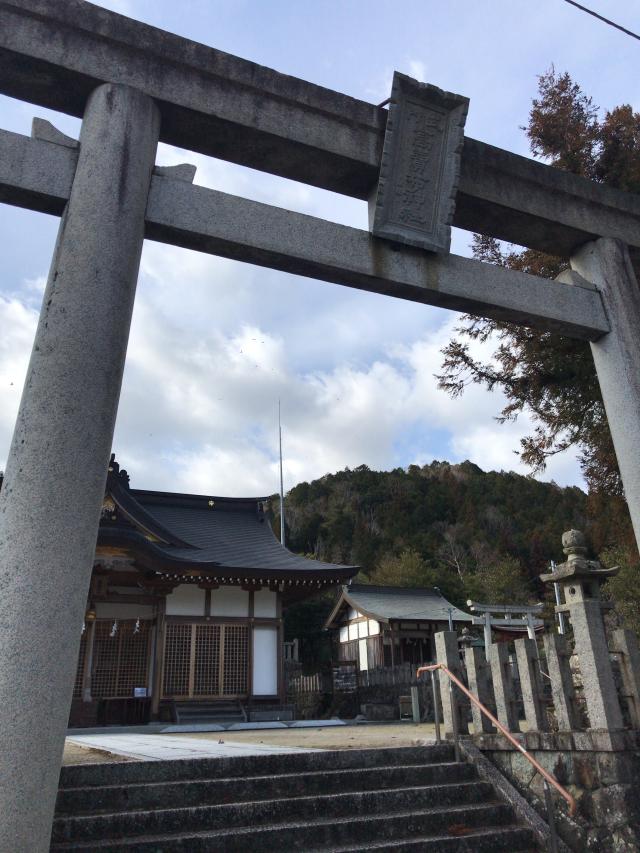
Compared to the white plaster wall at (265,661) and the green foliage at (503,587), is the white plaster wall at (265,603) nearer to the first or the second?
the white plaster wall at (265,661)

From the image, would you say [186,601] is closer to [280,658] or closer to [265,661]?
[265,661]

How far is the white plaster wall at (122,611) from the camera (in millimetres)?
14797

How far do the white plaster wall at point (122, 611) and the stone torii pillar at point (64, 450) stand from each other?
12.3 metres

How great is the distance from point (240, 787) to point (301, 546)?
55197 mm

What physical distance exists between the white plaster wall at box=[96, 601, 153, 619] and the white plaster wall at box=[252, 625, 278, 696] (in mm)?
2673

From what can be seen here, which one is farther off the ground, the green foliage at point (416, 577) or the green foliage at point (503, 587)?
the green foliage at point (416, 577)

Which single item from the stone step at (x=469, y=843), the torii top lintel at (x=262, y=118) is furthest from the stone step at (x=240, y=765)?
the torii top lintel at (x=262, y=118)

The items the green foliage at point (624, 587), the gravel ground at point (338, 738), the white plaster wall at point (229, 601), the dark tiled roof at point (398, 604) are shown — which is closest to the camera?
the gravel ground at point (338, 738)

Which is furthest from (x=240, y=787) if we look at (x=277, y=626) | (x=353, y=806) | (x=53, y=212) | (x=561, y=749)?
(x=277, y=626)

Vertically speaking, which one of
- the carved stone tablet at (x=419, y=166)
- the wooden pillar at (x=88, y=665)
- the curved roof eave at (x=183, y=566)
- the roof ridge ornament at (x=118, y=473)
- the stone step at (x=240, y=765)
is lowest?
the stone step at (x=240, y=765)

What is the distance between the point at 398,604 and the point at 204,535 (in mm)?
→ 14748

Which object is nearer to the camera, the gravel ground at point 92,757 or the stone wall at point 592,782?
the stone wall at point 592,782

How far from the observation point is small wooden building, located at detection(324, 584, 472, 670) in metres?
28.7

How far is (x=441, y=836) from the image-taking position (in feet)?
14.4
